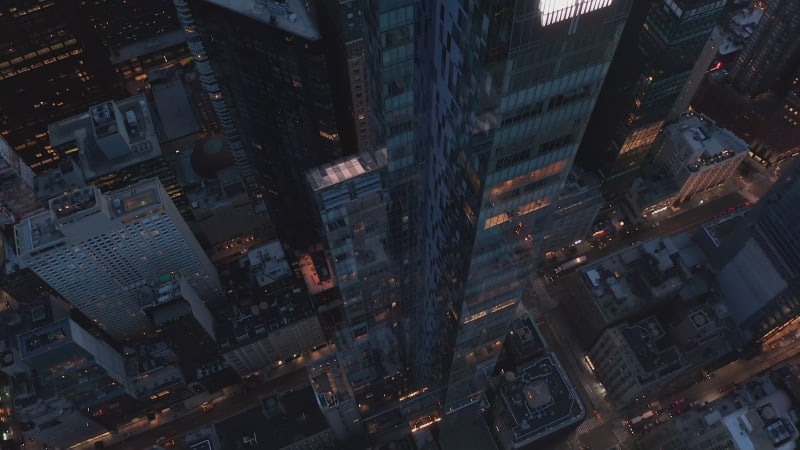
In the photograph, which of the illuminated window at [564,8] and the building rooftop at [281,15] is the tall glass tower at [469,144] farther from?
the building rooftop at [281,15]

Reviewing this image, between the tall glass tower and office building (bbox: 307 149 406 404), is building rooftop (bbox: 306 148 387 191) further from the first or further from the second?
the tall glass tower

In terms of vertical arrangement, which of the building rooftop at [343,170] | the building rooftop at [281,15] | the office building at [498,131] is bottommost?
the office building at [498,131]

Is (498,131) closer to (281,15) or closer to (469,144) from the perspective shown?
(469,144)

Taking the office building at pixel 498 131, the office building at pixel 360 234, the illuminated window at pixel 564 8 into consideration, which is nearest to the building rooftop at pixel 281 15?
the office building at pixel 360 234

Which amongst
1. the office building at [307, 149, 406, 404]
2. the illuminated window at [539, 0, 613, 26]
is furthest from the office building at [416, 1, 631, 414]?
the office building at [307, 149, 406, 404]

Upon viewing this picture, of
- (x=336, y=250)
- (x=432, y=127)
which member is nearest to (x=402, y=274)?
(x=336, y=250)

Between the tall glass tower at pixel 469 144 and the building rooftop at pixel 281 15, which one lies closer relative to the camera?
the tall glass tower at pixel 469 144
